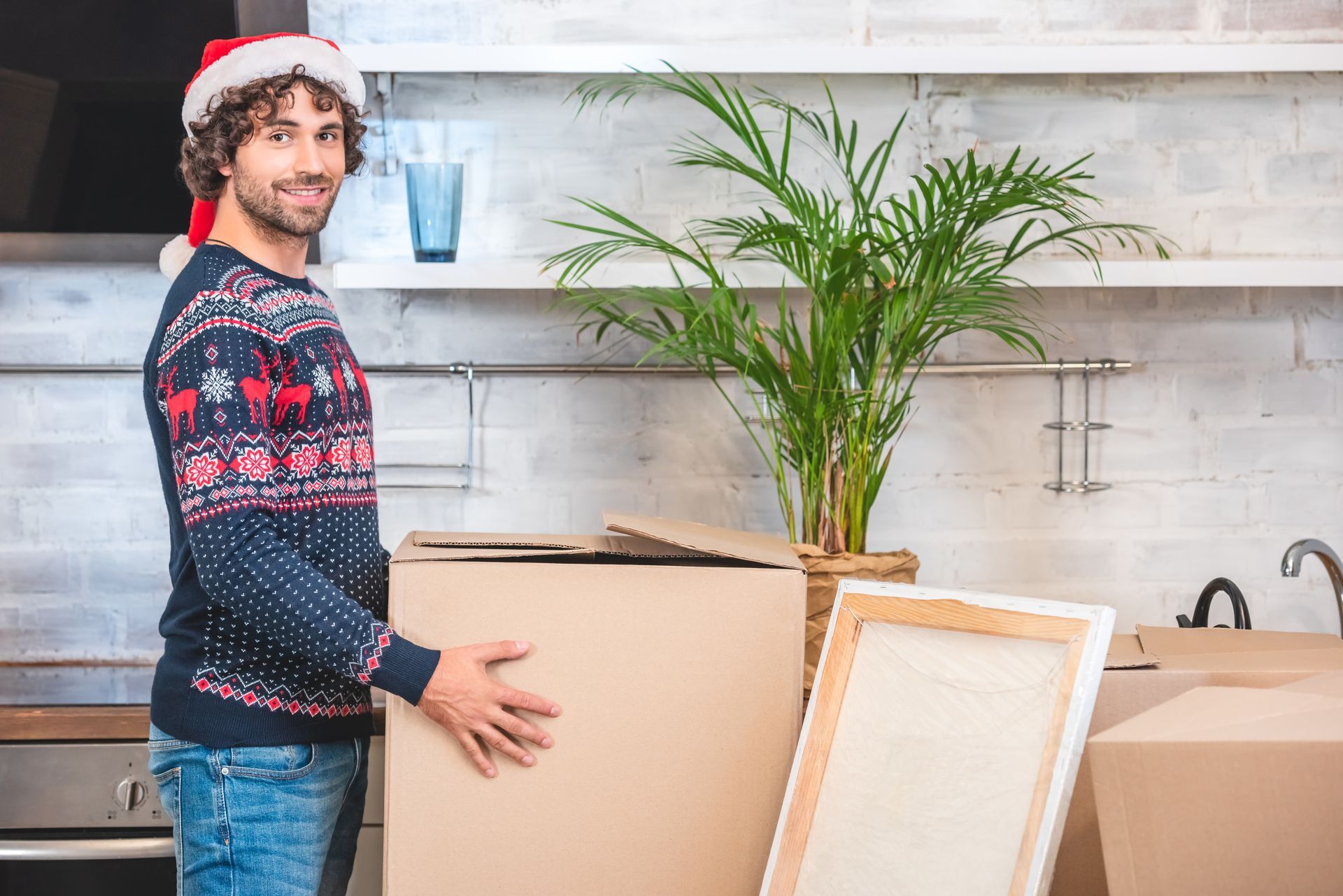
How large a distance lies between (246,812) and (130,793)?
491 millimetres

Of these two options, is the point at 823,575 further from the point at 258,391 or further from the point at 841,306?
the point at 258,391

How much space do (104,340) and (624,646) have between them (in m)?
1.34

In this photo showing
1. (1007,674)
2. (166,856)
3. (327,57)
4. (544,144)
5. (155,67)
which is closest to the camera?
(1007,674)

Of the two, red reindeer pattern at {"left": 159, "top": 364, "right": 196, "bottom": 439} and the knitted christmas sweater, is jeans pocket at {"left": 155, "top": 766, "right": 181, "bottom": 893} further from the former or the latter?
red reindeer pattern at {"left": 159, "top": 364, "right": 196, "bottom": 439}

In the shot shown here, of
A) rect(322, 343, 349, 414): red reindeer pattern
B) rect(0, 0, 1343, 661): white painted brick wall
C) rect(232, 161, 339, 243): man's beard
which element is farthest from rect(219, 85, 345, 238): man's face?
rect(0, 0, 1343, 661): white painted brick wall

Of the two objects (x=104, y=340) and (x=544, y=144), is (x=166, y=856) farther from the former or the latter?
(x=544, y=144)

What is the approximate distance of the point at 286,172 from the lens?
3.84ft

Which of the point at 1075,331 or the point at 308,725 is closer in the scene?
the point at 308,725

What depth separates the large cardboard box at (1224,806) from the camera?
79 centimetres

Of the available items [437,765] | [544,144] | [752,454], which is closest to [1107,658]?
[437,765]

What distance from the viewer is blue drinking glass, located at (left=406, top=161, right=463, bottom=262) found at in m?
1.70

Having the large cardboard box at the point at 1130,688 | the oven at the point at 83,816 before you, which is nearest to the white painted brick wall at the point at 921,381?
the oven at the point at 83,816

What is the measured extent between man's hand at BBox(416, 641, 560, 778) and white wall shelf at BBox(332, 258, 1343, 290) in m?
0.81

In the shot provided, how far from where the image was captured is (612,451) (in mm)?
1911
